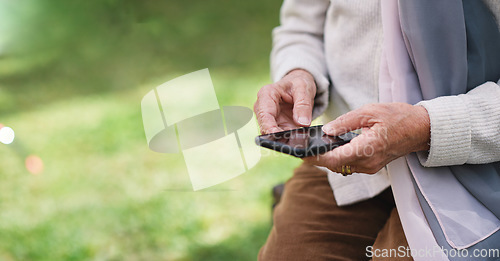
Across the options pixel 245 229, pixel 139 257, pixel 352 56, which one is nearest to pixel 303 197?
pixel 352 56

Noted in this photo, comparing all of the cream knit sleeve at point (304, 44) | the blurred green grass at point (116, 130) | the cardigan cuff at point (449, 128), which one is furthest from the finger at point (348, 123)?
the blurred green grass at point (116, 130)

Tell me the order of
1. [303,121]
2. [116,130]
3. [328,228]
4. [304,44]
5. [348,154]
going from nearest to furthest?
[348,154]
[303,121]
[328,228]
[304,44]
[116,130]

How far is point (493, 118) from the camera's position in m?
0.68

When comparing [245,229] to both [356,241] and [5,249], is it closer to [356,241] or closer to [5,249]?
[356,241]

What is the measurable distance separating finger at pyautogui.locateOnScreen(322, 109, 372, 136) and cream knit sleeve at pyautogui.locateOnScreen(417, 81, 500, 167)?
0.34ft

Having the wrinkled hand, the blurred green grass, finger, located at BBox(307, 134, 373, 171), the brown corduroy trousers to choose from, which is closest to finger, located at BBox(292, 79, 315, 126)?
the wrinkled hand

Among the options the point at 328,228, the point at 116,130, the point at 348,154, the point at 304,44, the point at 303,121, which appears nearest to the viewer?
the point at 348,154

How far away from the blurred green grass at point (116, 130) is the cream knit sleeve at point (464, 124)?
932 millimetres

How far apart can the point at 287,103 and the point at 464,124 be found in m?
0.35

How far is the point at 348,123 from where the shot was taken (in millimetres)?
701

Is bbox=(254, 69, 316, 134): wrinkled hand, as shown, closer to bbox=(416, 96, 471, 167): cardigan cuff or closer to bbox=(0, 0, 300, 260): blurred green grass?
bbox=(416, 96, 471, 167): cardigan cuff

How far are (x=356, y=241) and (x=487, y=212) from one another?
295mm

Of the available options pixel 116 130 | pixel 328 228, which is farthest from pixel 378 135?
pixel 116 130

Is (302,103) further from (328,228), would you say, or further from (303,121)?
(328,228)
